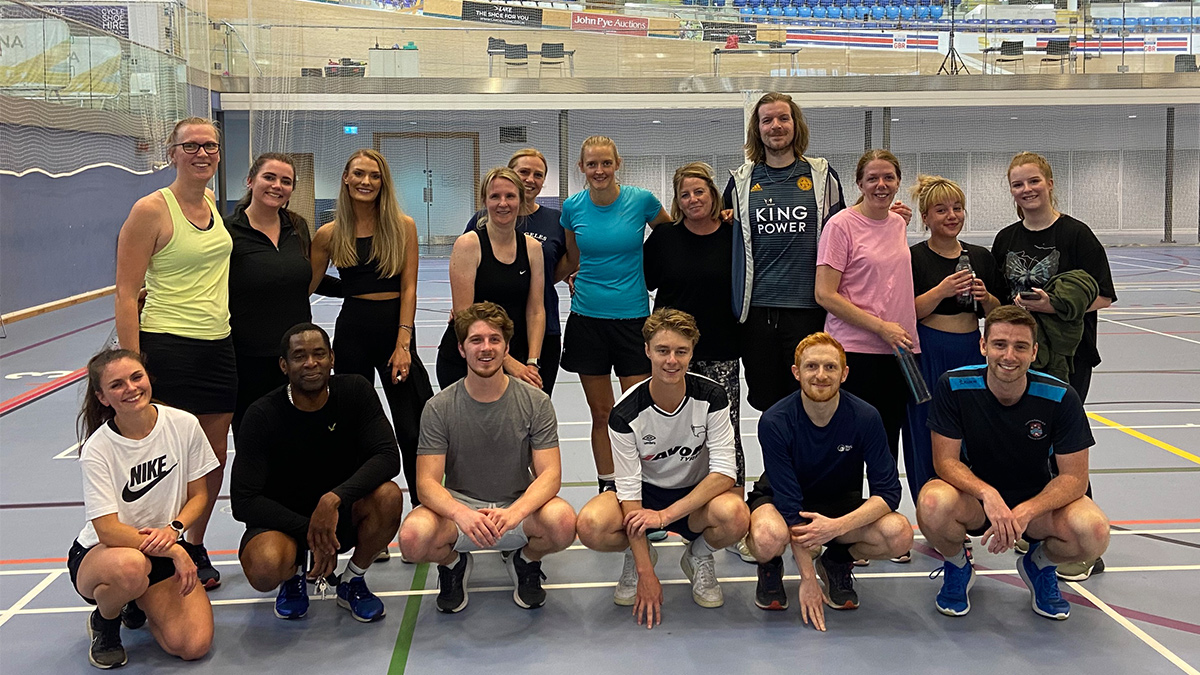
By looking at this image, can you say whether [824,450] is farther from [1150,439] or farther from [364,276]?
[1150,439]

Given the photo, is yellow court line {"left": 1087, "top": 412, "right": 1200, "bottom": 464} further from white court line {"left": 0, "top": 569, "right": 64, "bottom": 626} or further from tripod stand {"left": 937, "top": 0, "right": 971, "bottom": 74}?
tripod stand {"left": 937, "top": 0, "right": 971, "bottom": 74}

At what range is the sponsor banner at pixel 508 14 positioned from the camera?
21219mm

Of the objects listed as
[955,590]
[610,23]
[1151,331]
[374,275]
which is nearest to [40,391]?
[374,275]

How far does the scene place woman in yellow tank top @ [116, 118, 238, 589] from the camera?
3379 millimetres

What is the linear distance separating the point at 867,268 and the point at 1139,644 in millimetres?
1526

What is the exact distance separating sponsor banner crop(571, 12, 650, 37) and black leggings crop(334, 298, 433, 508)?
59.2ft

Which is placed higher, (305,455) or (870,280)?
(870,280)

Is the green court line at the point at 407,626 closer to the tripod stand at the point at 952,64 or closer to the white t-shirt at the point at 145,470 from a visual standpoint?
the white t-shirt at the point at 145,470

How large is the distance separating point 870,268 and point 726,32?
1761cm

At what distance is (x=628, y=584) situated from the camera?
11.7ft

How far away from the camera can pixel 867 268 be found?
3.72 m

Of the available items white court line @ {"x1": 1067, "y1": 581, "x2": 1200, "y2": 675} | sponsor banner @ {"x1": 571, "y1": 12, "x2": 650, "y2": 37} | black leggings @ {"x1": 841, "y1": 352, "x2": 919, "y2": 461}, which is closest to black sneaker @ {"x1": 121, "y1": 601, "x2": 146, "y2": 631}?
black leggings @ {"x1": 841, "y1": 352, "x2": 919, "y2": 461}

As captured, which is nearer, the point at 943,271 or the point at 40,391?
the point at 943,271

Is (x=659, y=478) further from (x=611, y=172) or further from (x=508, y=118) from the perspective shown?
(x=508, y=118)
